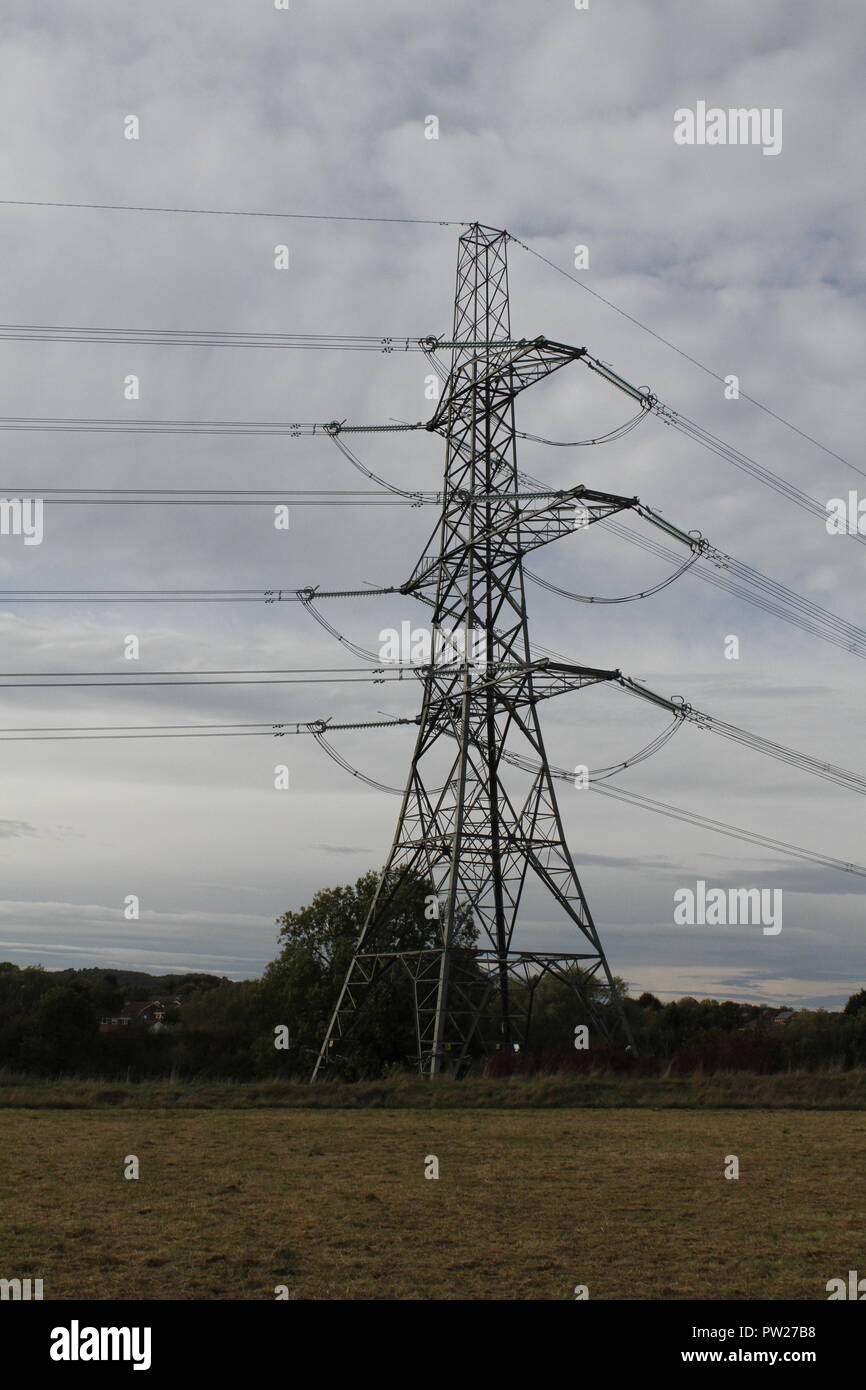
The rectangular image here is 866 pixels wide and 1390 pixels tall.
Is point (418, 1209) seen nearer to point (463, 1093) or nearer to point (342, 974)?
point (463, 1093)

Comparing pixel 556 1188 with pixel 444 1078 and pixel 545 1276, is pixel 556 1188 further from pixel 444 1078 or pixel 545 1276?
pixel 444 1078

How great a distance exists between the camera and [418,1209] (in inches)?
465

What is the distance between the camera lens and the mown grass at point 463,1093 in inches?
856

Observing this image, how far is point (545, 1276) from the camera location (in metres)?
9.16

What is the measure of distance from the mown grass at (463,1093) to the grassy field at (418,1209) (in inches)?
93.1

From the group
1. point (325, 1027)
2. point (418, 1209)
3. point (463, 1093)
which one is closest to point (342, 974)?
point (325, 1027)

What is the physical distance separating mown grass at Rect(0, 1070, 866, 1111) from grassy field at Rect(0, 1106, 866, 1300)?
7.76 feet

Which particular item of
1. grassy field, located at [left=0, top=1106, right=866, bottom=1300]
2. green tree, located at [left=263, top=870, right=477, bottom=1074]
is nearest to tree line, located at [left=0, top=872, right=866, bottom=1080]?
green tree, located at [left=263, top=870, right=477, bottom=1074]

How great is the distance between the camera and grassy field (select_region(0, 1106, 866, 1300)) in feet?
29.6

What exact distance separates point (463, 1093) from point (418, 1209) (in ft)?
39.6

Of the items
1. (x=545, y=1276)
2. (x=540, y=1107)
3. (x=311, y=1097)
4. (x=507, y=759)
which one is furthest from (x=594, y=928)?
(x=545, y=1276)

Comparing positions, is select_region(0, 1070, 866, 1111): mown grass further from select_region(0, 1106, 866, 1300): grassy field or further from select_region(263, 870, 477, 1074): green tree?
select_region(263, 870, 477, 1074): green tree

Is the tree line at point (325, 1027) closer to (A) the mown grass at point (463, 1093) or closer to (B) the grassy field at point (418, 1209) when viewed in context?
(A) the mown grass at point (463, 1093)
